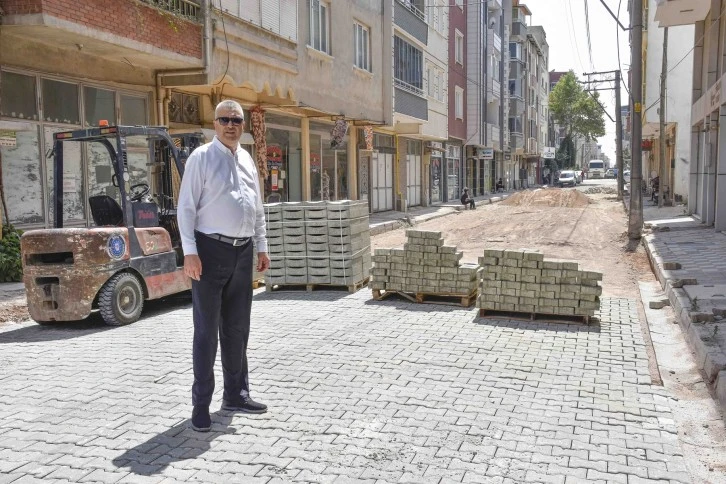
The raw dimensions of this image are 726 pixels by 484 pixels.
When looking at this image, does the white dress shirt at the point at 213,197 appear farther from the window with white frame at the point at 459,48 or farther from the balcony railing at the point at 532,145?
the balcony railing at the point at 532,145

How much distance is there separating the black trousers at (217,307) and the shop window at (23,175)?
822cm

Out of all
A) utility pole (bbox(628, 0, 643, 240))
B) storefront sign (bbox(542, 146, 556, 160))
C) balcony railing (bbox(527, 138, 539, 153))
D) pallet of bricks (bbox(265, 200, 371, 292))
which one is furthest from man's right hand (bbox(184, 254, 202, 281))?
storefront sign (bbox(542, 146, 556, 160))

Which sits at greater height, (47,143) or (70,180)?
(47,143)

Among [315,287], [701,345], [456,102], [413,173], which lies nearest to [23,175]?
[315,287]

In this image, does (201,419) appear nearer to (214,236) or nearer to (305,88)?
(214,236)

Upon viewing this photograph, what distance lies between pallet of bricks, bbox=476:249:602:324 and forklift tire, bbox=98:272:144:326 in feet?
14.4

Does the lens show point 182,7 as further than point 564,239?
No

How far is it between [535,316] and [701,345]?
2276 millimetres

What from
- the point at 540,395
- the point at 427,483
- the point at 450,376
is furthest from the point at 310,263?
the point at 427,483

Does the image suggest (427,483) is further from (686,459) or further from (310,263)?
(310,263)

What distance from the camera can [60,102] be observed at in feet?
41.8

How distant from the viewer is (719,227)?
57.7 ft

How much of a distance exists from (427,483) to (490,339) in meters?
3.90

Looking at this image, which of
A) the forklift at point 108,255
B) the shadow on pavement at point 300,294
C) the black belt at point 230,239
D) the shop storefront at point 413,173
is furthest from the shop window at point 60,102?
the shop storefront at point 413,173
